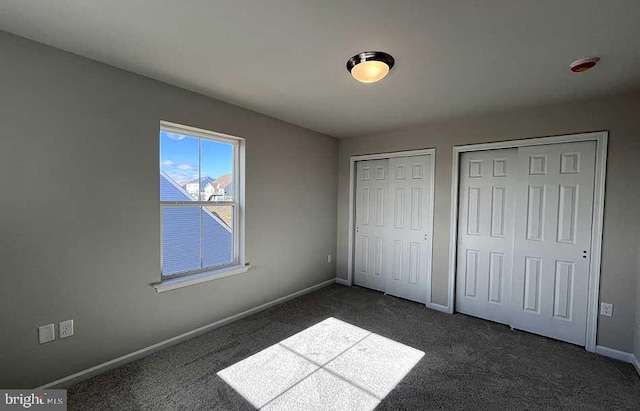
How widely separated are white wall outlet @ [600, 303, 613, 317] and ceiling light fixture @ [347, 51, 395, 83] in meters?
2.95

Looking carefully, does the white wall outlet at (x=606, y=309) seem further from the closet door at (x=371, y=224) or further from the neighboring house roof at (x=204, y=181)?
the neighboring house roof at (x=204, y=181)

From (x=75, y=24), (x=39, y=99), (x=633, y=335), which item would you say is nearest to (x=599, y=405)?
(x=633, y=335)

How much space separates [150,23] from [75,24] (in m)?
0.47

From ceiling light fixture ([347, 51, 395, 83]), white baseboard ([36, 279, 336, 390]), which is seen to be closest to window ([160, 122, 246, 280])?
white baseboard ([36, 279, 336, 390])

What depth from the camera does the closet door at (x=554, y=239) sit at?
2.74 meters

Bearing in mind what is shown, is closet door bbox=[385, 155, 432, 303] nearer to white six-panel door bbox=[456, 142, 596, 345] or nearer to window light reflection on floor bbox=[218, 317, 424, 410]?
white six-panel door bbox=[456, 142, 596, 345]

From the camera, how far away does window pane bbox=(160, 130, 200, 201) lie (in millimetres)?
2596

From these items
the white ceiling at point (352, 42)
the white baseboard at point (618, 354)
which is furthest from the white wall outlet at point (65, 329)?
the white baseboard at point (618, 354)

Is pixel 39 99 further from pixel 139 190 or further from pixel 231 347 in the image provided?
pixel 231 347

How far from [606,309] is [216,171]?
404cm

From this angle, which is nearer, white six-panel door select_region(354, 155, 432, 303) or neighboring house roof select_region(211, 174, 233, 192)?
neighboring house roof select_region(211, 174, 233, 192)

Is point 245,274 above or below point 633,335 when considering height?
above

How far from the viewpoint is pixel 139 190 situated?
2.38m

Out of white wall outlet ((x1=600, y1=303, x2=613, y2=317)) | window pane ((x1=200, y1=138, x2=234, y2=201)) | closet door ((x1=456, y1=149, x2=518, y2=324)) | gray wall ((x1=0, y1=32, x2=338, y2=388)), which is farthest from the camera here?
closet door ((x1=456, y1=149, x2=518, y2=324))
